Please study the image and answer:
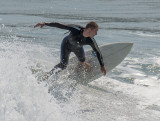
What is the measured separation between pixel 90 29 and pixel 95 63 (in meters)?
1.58

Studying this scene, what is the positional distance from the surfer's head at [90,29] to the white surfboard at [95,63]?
1.12m

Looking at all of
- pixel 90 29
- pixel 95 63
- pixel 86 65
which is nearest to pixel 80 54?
pixel 86 65

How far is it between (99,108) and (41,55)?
4.70 meters

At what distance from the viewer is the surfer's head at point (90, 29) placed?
18.8ft

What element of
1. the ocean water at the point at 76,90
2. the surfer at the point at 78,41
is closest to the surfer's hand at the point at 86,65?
the surfer at the point at 78,41

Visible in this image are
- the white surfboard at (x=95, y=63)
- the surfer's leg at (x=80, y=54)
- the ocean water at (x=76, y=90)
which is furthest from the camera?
the white surfboard at (x=95, y=63)

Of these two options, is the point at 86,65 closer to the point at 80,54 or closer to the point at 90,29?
the point at 80,54

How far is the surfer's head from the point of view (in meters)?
5.74

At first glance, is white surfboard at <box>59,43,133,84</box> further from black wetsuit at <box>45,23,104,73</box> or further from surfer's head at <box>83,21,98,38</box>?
surfer's head at <box>83,21,98,38</box>

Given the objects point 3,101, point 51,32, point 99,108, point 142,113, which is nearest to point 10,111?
point 3,101

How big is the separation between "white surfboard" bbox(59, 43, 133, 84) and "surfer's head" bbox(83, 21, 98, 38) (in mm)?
1122

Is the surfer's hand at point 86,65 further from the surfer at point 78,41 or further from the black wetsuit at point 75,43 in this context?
the black wetsuit at point 75,43

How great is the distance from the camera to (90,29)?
5863 millimetres

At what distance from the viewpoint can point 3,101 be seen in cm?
439
